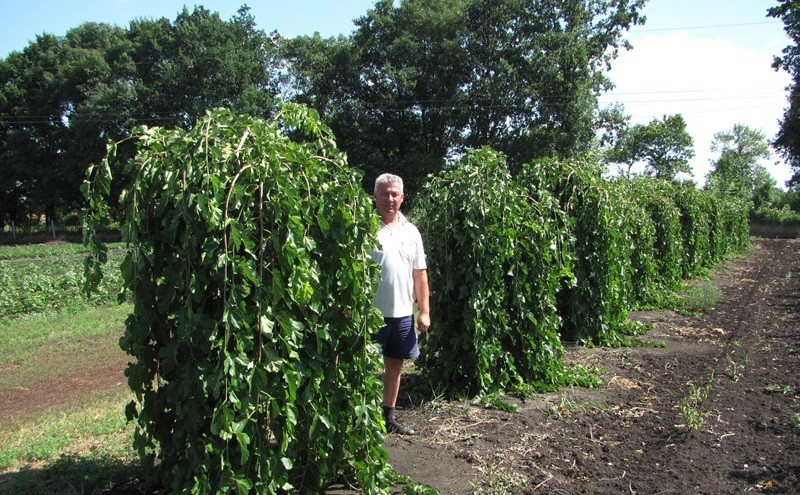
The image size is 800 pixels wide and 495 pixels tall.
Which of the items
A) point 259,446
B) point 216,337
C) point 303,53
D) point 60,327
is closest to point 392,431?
point 259,446

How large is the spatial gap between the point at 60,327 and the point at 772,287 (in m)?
16.4

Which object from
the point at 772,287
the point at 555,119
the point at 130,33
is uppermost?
the point at 130,33

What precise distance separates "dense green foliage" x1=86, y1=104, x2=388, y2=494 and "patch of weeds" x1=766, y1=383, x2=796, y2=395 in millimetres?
4844

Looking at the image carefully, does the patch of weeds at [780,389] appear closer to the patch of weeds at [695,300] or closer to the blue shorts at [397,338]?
the blue shorts at [397,338]

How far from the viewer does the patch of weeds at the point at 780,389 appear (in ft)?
20.8

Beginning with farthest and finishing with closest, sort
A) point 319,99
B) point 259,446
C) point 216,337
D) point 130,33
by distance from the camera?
point 130,33 < point 319,99 < point 259,446 < point 216,337

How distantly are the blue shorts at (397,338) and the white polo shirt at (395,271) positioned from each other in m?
0.07

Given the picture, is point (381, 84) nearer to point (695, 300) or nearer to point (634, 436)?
point (695, 300)

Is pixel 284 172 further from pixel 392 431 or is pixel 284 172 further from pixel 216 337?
pixel 392 431

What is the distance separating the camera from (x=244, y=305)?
10.00ft

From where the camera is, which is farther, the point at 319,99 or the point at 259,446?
the point at 319,99

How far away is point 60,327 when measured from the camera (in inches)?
432

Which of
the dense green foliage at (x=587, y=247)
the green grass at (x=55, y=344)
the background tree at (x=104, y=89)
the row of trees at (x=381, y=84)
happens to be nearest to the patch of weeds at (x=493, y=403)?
the dense green foliage at (x=587, y=247)

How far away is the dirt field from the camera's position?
423 cm
